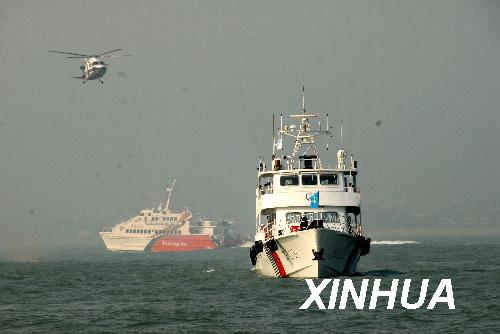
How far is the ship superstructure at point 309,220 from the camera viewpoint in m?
50.4

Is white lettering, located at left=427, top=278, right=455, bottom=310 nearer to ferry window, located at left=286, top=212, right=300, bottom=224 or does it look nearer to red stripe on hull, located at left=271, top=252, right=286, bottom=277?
red stripe on hull, located at left=271, top=252, right=286, bottom=277

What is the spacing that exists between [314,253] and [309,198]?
19.1 feet

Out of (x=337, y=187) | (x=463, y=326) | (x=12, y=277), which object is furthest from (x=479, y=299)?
(x=12, y=277)

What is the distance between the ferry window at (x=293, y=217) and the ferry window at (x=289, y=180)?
82.7 inches

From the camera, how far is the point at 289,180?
56438 millimetres

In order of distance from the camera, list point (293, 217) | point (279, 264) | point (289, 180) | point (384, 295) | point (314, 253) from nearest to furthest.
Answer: point (384, 295) → point (314, 253) → point (279, 264) → point (293, 217) → point (289, 180)

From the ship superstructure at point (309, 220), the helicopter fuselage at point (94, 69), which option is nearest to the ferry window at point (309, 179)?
the ship superstructure at point (309, 220)

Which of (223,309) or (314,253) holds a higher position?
(314,253)

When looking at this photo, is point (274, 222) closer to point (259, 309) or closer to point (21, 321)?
point (259, 309)

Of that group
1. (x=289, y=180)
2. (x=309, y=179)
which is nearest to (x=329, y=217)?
(x=309, y=179)

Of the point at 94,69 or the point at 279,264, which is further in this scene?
the point at 94,69

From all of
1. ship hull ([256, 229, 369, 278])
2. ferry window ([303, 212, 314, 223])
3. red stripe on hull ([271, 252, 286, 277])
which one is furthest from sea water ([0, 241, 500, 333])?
ferry window ([303, 212, 314, 223])

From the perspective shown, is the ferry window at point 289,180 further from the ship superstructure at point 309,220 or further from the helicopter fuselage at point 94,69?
the helicopter fuselage at point 94,69

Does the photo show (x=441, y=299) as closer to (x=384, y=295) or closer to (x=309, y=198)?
(x=384, y=295)
